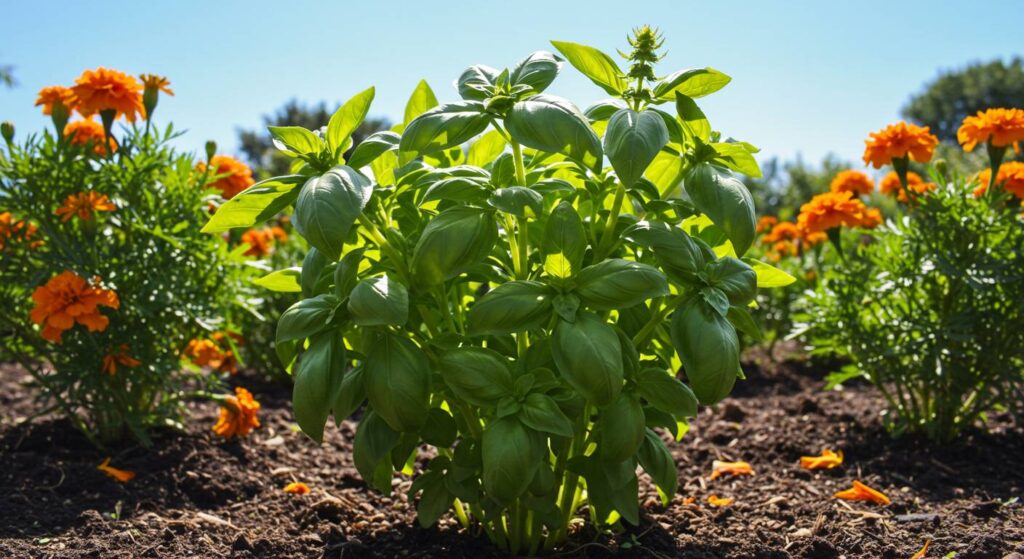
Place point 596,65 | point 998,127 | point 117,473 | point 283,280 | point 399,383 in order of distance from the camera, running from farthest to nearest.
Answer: point 998,127, point 117,473, point 283,280, point 596,65, point 399,383

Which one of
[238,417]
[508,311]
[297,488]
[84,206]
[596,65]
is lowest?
[297,488]

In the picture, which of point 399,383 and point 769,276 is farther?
point 769,276


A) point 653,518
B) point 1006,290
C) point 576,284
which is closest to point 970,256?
point 1006,290

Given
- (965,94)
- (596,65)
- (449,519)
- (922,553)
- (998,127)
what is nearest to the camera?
(596,65)

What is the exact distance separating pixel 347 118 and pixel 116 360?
168cm

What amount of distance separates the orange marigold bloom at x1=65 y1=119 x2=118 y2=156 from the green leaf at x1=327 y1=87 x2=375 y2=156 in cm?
169

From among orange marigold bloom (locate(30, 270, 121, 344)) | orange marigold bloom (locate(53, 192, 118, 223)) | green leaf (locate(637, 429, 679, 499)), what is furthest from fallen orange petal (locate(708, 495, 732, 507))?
orange marigold bloom (locate(53, 192, 118, 223))

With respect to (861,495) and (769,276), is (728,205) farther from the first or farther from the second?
(861,495)

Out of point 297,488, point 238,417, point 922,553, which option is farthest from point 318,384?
point 238,417

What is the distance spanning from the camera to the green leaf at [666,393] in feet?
5.25

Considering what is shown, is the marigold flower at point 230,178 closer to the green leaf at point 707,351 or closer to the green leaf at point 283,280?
the green leaf at point 283,280

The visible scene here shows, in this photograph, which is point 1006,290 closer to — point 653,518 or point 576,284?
point 653,518

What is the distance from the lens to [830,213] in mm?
3307

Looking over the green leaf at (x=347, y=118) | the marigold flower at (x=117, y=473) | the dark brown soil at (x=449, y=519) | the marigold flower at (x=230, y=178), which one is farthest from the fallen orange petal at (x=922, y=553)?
the marigold flower at (x=230, y=178)
